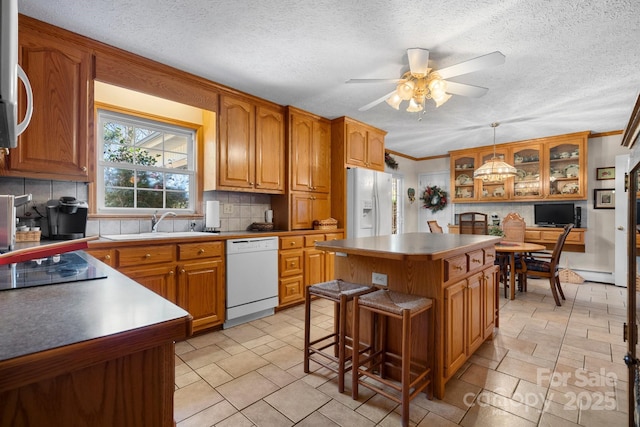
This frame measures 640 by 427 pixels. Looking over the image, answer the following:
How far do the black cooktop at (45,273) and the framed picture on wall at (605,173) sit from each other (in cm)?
644

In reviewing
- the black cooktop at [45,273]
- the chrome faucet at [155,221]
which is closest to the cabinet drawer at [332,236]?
the chrome faucet at [155,221]

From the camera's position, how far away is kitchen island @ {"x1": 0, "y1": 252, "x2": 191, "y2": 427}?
0.48m

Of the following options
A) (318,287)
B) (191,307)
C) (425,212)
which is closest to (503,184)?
(425,212)

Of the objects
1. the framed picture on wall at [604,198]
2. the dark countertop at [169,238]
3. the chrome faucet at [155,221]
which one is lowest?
the dark countertop at [169,238]

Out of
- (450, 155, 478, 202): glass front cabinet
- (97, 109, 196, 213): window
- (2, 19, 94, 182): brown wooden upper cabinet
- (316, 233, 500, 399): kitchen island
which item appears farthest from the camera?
(450, 155, 478, 202): glass front cabinet

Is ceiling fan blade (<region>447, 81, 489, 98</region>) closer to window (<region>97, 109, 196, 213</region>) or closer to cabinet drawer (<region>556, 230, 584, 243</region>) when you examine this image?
window (<region>97, 109, 196, 213</region>)

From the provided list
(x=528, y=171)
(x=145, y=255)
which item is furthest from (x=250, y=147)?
(x=528, y=171)

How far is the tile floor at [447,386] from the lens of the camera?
1.63 m

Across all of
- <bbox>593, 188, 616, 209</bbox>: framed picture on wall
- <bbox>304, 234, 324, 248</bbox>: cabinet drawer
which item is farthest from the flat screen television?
<bbox>304, 234, 324, 248</bbox>: cabinet drawer

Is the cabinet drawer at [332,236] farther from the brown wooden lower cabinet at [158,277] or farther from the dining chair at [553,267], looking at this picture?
the dining chair at [553,267]

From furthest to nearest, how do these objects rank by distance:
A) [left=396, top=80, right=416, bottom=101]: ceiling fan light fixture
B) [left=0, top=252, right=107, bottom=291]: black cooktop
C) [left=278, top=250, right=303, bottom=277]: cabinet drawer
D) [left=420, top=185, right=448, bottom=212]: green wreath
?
[left=420, top=185, right=448, bottom=212]: green wreath < [left=278, top=250, right=303, bottom=277]: cabinet drawer < [left=396, top=80, right=416, bottom=101]: ceiling fan light fixture < [left=0, top=252, right=107, bottom=291]: black cooktop

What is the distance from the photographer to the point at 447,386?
191cm

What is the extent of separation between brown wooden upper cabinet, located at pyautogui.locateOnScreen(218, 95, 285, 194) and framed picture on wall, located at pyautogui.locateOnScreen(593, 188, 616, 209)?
496 centimetres

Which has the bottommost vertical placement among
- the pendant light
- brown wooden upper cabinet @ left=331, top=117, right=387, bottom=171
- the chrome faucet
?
the chrome faucet
